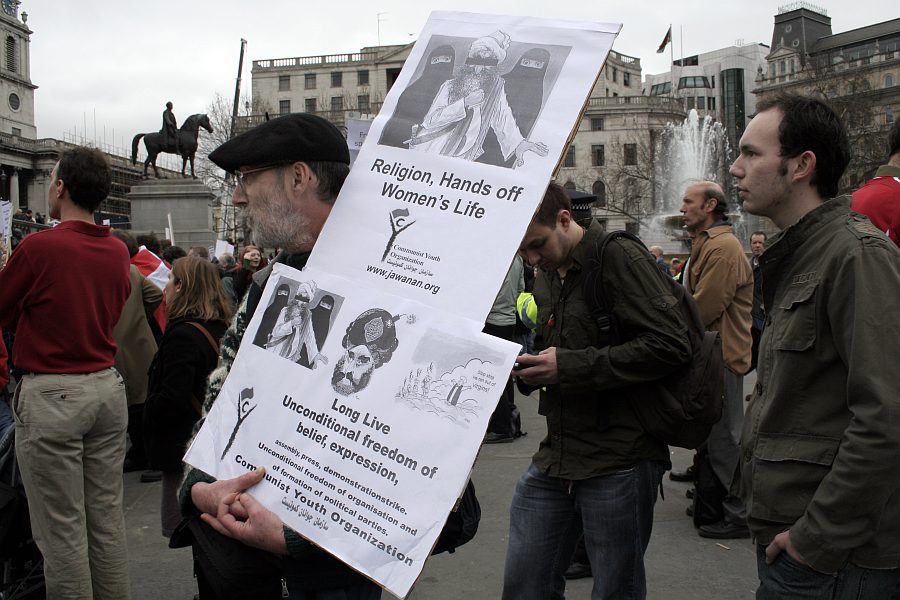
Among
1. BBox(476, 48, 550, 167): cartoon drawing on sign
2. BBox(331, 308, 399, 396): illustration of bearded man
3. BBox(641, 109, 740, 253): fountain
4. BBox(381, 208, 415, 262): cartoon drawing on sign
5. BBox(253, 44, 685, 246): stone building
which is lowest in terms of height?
BBox(331, 308, 399, 396): illustration of bearded man

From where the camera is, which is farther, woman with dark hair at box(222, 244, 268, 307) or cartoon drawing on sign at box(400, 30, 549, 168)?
woman with dark hair at box(222, 244, 268, 307)

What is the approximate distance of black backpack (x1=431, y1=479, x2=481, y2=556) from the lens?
175 centimetres

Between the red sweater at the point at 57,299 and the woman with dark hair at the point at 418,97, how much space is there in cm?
240

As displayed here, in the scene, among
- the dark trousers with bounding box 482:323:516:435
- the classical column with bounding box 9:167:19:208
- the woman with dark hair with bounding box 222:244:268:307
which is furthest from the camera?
the classical column with bounding box 9:167:19:208

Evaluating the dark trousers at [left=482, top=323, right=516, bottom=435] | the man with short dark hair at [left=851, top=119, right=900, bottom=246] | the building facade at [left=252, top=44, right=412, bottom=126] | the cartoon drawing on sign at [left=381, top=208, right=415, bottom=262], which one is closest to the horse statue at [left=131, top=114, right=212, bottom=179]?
the dark trousers at [left=482, top=323, right=516, bottom=435]

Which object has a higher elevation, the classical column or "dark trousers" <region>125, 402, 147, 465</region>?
the classical column

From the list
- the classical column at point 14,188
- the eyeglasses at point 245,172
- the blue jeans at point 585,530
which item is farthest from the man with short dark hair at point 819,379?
the classical column at point 14,188

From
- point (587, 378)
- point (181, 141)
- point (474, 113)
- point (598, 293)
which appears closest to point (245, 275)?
point (598, 293)

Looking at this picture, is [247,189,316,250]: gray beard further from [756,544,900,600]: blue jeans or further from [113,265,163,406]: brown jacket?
[113,265,163,406]: brown jacket

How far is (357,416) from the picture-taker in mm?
1526

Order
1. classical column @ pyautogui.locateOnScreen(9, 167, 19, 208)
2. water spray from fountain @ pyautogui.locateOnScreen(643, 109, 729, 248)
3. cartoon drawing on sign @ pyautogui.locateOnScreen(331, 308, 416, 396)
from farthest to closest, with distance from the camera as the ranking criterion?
classical column @ pyautogui.locateOnScreen(9, 167, 19, 208)
water spray from fountain @ pyautogui.locateOnScreen(643, 109, 729, 248)
cartoon drawing on sign @ pyautogui.locateOnScreen(331, 308, 416, 396)

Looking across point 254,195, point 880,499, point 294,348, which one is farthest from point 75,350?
point 880,499

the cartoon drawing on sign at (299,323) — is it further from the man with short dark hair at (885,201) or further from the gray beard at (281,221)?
the man with short dark hair at (885,201)

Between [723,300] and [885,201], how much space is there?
1.64 m
